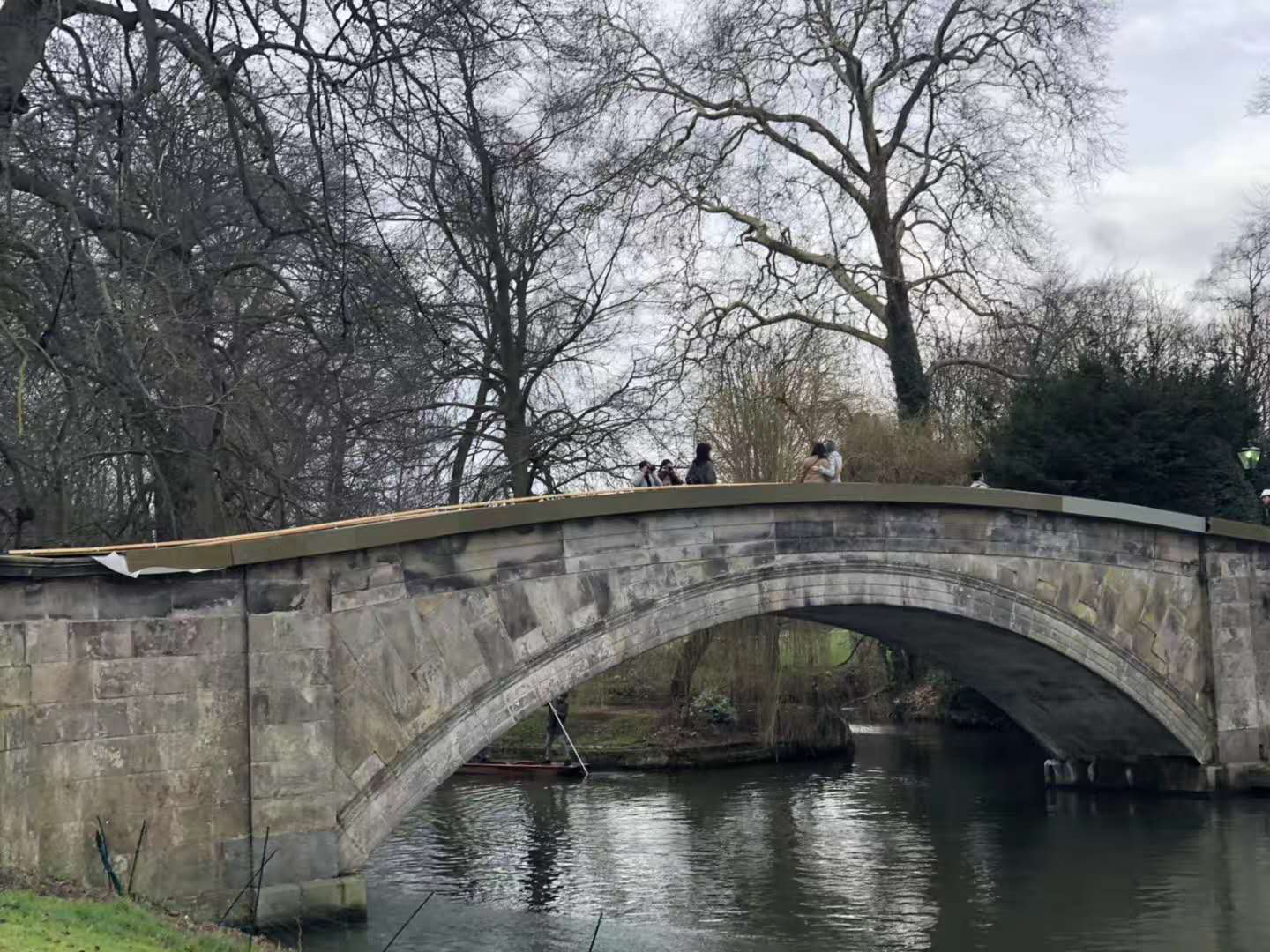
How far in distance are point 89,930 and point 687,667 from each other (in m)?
15.4

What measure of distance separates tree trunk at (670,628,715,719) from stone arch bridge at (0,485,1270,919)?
→ 6289 millimetres

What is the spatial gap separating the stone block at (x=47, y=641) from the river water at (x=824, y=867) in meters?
2.45

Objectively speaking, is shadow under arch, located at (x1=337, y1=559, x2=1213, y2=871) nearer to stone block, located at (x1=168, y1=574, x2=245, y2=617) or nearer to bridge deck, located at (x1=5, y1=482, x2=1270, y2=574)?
bridge deck, located at (x1=5, y1=482, x2=1270, y2=574)

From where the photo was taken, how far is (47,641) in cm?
932

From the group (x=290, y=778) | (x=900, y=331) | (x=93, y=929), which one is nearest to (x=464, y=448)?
(x=900, y=331)

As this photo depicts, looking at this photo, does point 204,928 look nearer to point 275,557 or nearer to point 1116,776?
point 275,557

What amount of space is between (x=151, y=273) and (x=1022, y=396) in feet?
44.3

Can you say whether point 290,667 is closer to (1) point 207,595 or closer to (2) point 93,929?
(1) point 207,595

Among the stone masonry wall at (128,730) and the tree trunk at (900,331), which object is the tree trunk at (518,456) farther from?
the stone masonry wall at (128,730)

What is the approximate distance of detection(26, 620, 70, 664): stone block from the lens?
9.23 meters

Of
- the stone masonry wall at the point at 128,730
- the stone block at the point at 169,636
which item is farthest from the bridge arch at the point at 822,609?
the stone block at the point at 169,636

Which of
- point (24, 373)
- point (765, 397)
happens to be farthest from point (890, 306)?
point (24, 373)

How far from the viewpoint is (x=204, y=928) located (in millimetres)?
8555

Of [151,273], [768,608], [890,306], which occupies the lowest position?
[768,608]
